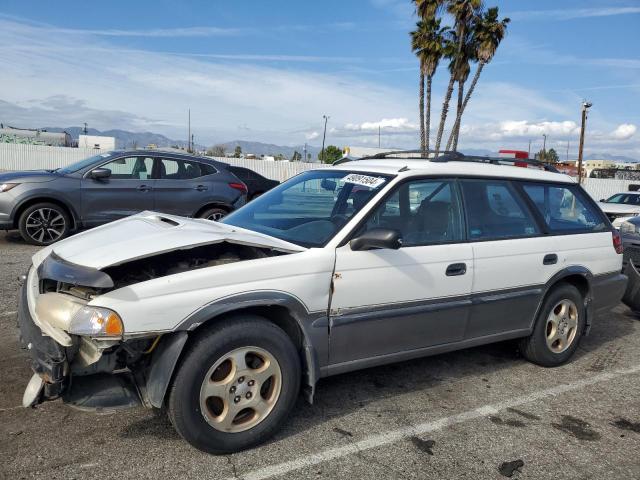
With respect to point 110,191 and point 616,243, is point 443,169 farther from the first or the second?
point 110,191

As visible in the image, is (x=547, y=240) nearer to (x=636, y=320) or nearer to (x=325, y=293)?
(x=325, y=293)

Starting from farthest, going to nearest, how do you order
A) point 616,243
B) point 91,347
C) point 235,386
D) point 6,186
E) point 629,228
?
point 6,186
point 629,228
point 616,243
point 235,386
point 91,347

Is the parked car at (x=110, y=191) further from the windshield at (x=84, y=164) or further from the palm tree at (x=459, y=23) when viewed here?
the palm tree at (x=459, y=23)

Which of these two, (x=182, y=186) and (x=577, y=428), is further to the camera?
(x=182, y=186)

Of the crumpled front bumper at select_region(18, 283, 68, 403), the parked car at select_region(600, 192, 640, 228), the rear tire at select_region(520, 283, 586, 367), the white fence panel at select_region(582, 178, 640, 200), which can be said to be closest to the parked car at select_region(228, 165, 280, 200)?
the parked car at select_region(600, 192, 640, 228)

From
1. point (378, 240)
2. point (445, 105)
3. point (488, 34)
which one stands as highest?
point (488, 34)

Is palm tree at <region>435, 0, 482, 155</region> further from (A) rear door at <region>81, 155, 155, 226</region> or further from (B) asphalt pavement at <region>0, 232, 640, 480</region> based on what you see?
(B) asphalt pavement at <region>0, 232, 640, 480</region>

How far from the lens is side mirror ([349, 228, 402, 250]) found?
3.35 metres

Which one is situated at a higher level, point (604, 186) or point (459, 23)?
point (459, 23)

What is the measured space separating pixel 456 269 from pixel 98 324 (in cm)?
235

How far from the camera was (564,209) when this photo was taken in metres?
4.94

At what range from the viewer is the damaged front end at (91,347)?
278 cm

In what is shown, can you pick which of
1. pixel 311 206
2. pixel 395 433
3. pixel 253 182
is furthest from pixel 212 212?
pixel 395 433

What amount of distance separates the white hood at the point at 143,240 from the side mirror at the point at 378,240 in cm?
35
